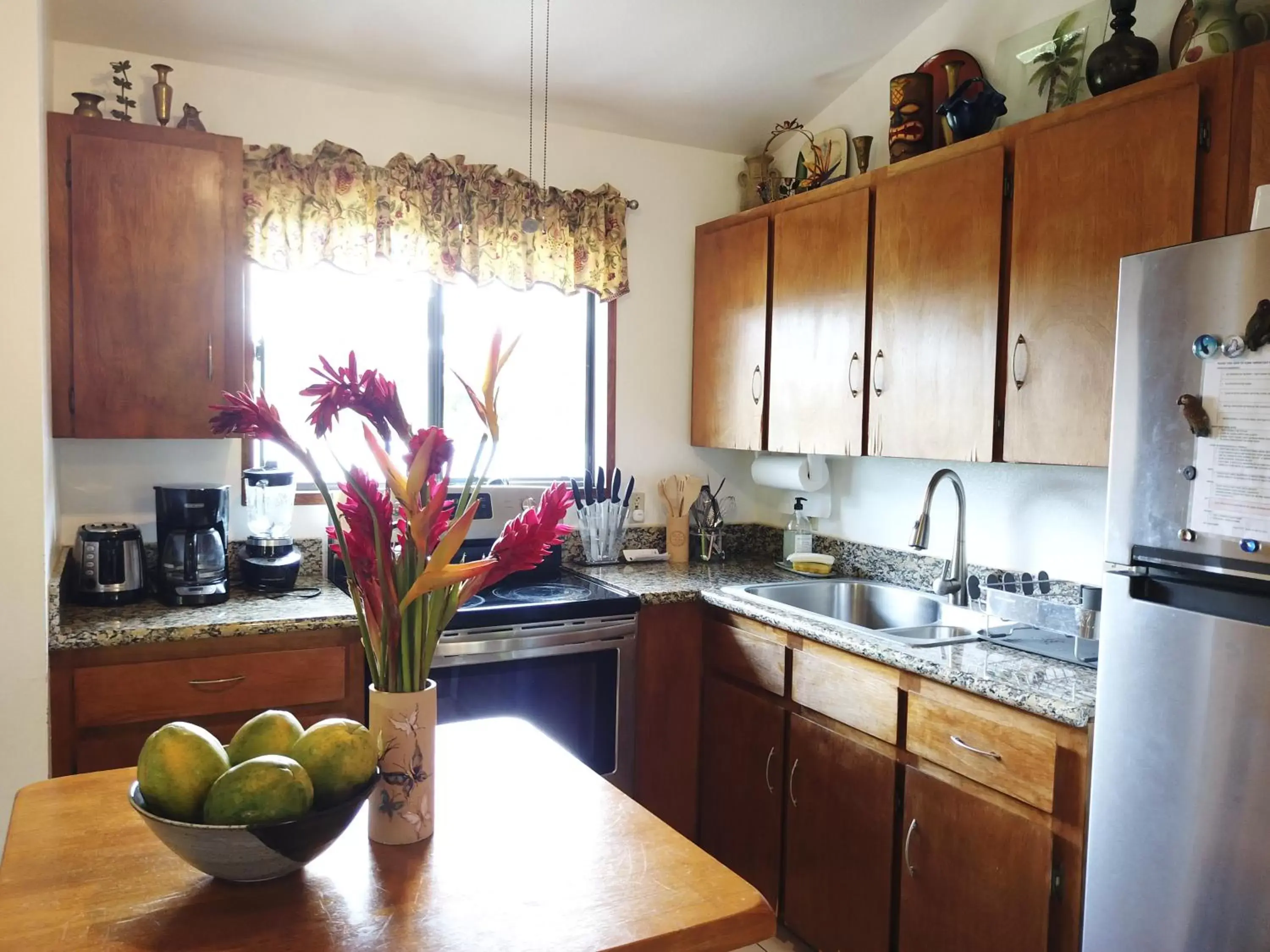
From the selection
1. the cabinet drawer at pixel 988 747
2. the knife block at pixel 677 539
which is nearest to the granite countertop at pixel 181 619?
the knife block at pixel 677 539

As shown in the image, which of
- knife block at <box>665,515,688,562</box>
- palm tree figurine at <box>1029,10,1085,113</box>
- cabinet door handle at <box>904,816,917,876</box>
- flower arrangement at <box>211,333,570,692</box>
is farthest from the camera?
knife block at <box>665,515,688,562</box>

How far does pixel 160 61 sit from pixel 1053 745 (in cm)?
290

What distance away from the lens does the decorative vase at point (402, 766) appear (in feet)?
3.62

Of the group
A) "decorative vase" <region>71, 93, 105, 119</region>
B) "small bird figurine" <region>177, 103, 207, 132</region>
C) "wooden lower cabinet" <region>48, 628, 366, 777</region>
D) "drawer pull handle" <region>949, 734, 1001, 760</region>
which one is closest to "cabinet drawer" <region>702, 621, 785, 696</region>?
"drawer pull handle" <region>949, 734, 1001, 760</region>

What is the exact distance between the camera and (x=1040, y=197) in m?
2.10

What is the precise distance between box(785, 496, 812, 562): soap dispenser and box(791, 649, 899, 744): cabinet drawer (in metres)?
0.86

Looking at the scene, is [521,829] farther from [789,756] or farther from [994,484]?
[994,484]

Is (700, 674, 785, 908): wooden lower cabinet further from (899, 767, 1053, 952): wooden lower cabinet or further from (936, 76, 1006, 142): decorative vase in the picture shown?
(936, 76, 1006, 142): decorative vase

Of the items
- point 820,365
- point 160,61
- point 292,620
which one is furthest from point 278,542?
point 820,365

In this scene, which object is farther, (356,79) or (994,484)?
(356,79)

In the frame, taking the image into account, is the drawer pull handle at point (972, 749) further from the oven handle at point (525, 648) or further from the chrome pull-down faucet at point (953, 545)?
the oven handle at point (525, 648)

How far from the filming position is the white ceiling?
8.46 ft

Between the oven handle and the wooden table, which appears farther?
the oven handle

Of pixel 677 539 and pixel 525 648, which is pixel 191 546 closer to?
pixel 525 648
